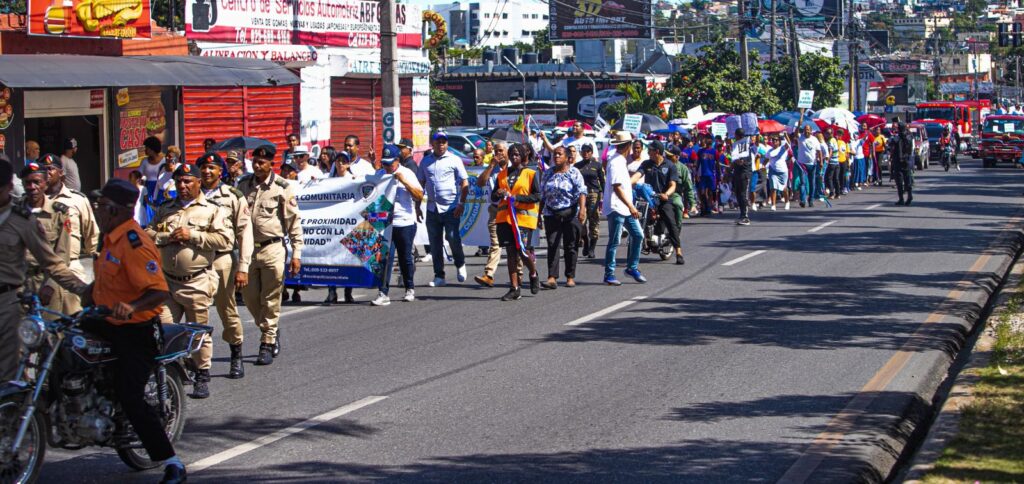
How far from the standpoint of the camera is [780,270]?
56.5 feet

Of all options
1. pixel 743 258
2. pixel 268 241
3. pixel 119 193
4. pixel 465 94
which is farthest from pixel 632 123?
pixel 465 94

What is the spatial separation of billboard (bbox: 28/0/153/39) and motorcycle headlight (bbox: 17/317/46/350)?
14.8 m

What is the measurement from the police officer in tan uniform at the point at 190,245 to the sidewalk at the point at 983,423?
16.4 ft

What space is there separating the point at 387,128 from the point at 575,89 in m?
54.2

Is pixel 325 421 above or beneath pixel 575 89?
beneath

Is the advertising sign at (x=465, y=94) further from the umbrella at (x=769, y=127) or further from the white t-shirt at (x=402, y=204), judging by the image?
the white t-shirt at (x=402, y=204)

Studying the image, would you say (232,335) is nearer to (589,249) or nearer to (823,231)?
(589,249)

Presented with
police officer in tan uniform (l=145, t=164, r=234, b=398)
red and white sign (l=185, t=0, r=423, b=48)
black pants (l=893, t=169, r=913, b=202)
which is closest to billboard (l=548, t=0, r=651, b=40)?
red and white sign (l=185, t=0, r=423, b=48)

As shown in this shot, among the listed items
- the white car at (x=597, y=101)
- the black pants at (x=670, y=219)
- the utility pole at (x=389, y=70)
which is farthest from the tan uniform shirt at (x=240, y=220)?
the white car at (x=597, y=101)

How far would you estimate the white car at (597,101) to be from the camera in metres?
69.6

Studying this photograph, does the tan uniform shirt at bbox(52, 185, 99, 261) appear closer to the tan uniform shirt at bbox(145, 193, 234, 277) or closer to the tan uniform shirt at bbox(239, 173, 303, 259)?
the tan uniform shirt at bbox(145, 193, 234, 277)

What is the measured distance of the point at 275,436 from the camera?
8.16 m

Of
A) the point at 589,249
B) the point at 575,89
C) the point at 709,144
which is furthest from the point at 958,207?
the point at 575,89

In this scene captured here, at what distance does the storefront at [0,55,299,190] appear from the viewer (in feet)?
62.0
